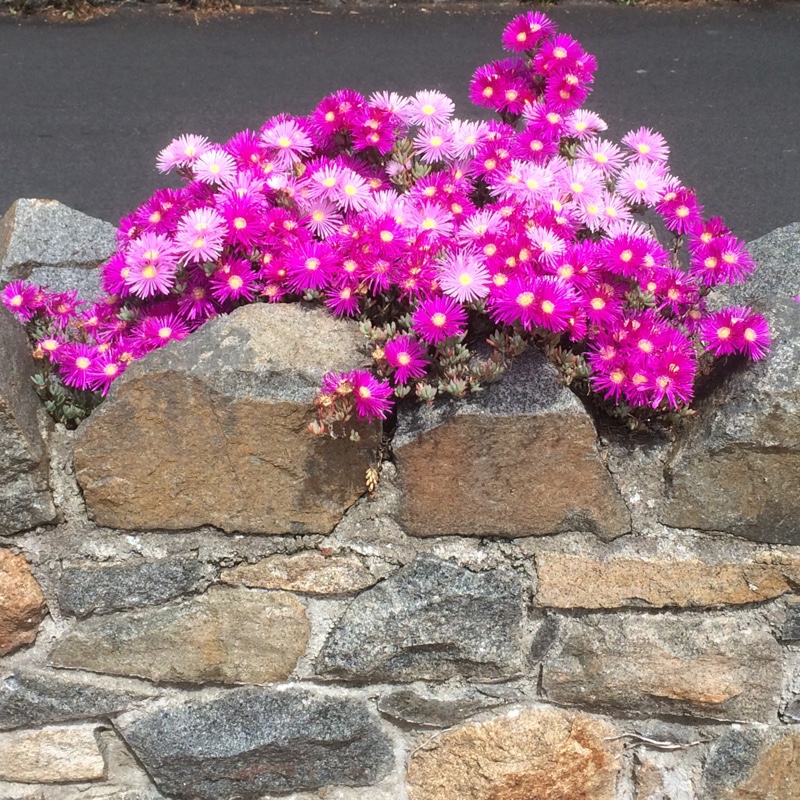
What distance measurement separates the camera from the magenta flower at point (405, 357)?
1.55 m

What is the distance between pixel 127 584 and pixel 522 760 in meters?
0.83

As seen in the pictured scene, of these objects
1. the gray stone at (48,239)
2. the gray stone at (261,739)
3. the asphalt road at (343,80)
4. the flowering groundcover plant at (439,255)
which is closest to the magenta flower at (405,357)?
the flowering groundcover plant at (439,255)

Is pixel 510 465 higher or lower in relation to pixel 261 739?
higher

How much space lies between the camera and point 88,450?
162 centimetres

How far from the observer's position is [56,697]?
1809mm

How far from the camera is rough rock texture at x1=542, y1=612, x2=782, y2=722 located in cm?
173

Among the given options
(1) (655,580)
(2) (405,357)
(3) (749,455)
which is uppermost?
(2) (405,357)

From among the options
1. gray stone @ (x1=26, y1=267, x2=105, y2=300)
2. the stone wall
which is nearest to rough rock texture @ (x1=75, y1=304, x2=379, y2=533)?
the stone wall

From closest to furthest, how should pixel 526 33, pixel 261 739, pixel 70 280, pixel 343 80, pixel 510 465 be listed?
pixel 510 465
pixel 261 739
pixel 526 33
pixel 70 280
pixel 343 80

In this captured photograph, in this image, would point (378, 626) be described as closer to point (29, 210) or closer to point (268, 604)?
point (268, 604)

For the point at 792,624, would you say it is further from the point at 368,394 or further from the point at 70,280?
the point at 70,280

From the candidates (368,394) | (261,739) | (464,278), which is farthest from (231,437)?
(261,739)

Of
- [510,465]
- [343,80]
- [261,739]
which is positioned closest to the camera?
[510,465]

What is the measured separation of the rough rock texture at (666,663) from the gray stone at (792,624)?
0.03m
